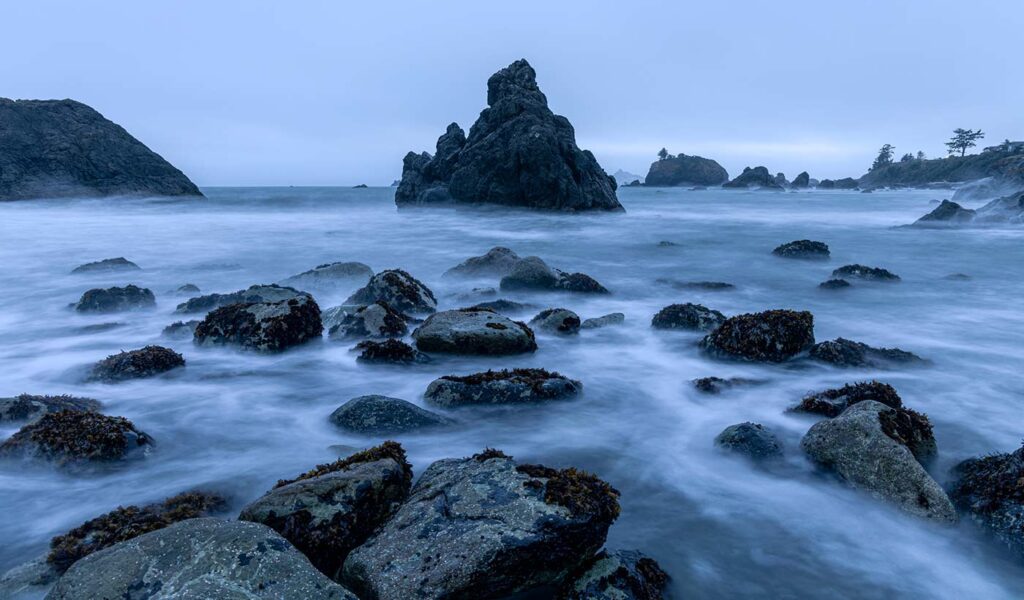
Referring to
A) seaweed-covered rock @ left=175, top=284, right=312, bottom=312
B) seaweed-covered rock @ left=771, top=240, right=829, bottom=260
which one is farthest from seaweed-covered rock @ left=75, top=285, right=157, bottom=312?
seaweed-covered rock @ left=771, top=240, right=829, bottom=260

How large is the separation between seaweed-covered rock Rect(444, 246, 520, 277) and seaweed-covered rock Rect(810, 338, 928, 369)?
820cm

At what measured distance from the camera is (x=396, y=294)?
1175 centimetres

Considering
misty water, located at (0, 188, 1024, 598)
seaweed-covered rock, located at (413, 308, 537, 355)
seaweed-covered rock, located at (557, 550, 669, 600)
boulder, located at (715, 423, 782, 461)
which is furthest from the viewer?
→ seaweed-covered rock, located at (413, 308, 537, 355)

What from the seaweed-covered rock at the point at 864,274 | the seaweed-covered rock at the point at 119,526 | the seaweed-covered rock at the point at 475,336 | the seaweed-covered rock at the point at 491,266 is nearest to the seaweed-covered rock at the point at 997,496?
the seaweed-covered rock at the point at 475,336

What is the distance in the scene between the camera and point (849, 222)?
39250mm

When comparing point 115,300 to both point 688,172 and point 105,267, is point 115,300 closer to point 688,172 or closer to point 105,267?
point 105,267

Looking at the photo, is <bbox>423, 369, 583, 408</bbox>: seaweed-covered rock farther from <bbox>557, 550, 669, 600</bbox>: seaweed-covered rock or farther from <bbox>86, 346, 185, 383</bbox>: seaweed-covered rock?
<bbox>86, 346, 185, 383</bbox>: seaweed-covered rock

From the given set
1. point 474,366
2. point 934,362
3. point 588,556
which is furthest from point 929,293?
point 588,556

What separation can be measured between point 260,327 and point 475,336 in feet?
11.2

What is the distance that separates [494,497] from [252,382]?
5513 millimetres

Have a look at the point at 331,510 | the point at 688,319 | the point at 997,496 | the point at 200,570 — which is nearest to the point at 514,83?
the point at 688,319

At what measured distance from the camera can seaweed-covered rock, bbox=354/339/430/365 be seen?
877cm

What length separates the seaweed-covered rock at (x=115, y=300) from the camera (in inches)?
491

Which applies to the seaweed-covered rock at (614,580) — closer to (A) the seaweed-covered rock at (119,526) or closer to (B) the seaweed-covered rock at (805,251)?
(A) the seaweed-covered rock at (119,526)
